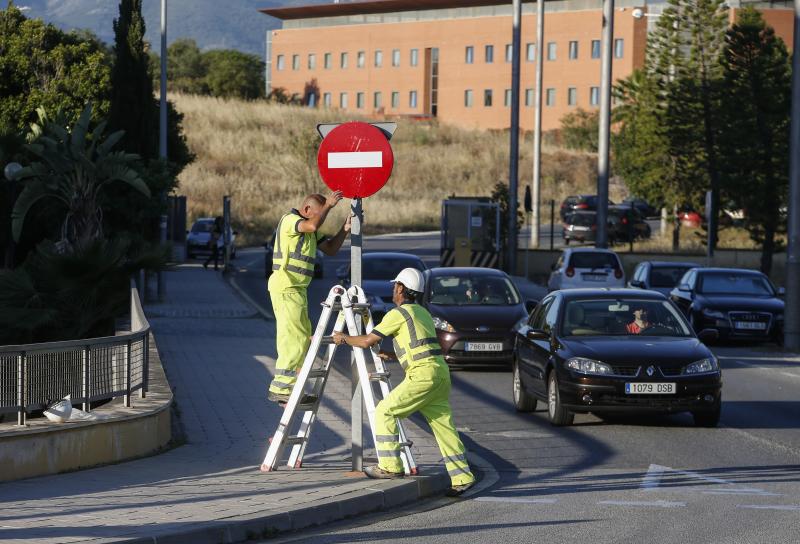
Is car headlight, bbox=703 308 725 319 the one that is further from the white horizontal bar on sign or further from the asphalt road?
the white horizontal bar on sign

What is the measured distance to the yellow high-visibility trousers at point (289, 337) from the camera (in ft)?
36.3

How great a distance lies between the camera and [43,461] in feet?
34.7


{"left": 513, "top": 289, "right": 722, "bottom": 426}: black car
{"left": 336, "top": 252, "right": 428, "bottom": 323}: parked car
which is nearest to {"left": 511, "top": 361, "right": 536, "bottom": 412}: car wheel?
{"left": 513, "top": 289, "right": 722, "bottom": 426}: black car

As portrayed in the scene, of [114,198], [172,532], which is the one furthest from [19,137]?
[172,532]

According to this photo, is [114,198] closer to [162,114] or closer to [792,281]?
[162,114]

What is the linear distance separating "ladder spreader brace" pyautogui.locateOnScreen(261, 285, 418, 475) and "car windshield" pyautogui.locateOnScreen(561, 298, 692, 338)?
509 cm

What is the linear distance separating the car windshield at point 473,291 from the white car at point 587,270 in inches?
445

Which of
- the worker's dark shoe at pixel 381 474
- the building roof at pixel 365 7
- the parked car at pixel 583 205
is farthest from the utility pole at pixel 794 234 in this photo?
the building roof at pixel 365 7

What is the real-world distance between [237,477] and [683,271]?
23.4 meters

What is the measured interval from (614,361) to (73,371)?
565 centimetres

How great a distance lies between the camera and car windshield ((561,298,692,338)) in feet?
51.4

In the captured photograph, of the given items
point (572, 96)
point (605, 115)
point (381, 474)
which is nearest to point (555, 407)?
point (381, 474)

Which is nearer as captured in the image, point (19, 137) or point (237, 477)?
point (237, 477)

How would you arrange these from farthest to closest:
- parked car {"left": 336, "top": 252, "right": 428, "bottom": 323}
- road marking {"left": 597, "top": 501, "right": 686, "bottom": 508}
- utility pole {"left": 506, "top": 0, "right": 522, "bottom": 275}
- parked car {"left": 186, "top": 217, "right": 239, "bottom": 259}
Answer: parked car {"left": 186, "top": 217, "right": 239, "bottom": 259}
utility pole {"left": 506, "top": 0, "right": 522, "bottom": 275}
parked car {"left": 336, "top": 252, "right": 428, "bottom": 323}
road marking {"left": 597, "top": 501, "right": 686, "bottom": 508}
